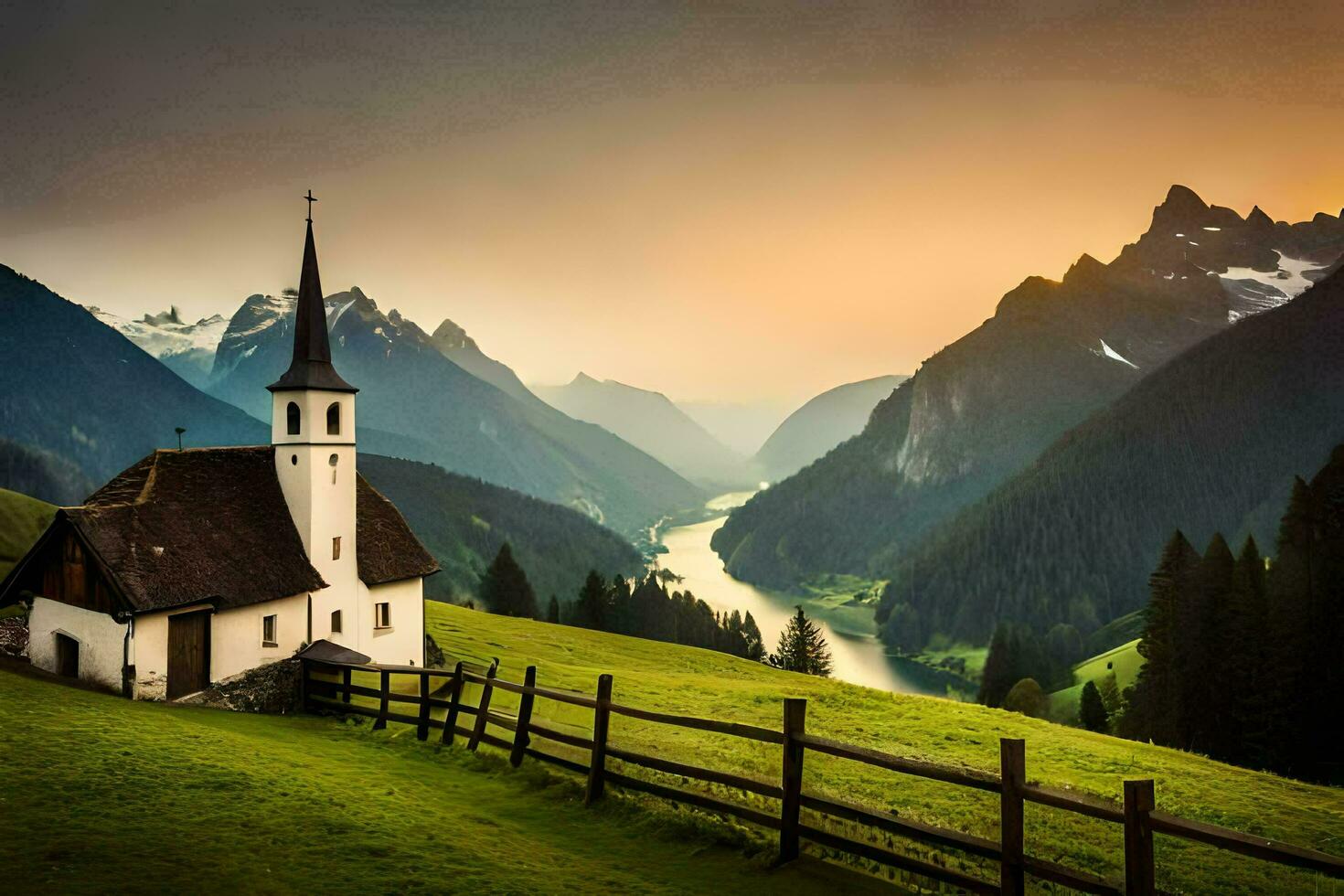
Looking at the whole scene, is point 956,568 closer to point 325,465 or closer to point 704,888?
point 325,465

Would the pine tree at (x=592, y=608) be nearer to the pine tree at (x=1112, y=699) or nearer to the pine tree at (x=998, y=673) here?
the pine tree at (x=998, y=673)

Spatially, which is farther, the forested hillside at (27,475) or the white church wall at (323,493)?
the forested hillside at (27,475)

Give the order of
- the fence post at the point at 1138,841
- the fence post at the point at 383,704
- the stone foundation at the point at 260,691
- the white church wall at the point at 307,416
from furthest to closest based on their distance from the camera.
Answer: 1. the white church wall at the point at 307,416
2. the stone foundation at the point at 260,691
3. the fence post at the point at 383,704
4. the fence post at the point at 1138,841

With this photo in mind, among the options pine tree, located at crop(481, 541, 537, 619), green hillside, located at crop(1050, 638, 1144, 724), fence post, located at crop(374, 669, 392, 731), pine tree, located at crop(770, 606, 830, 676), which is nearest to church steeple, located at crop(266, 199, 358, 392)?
fence post, located at crop(374, 669, 392, 731)

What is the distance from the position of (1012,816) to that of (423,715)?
14910 mm

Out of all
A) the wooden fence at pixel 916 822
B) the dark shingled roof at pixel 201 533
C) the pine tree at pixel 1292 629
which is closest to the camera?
the wooden fence at pixel 916 822

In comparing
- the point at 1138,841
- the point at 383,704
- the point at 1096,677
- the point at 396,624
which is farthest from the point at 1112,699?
the point at 1138,841

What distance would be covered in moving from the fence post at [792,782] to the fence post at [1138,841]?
437 cm

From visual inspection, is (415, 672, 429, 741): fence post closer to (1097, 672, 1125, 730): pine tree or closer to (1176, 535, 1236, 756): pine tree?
(1176, 535, 1236, 756): pine tree

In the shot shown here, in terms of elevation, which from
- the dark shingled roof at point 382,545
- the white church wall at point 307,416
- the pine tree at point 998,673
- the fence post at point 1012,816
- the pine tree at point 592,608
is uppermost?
the white church wall at point 307,416

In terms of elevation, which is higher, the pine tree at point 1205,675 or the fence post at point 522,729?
the fence post at point 522,729

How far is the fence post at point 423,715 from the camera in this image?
67.8 ft

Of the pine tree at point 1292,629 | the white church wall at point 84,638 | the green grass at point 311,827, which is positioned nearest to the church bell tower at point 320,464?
the white church wall at point 84,638

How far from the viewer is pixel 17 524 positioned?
49062mm
